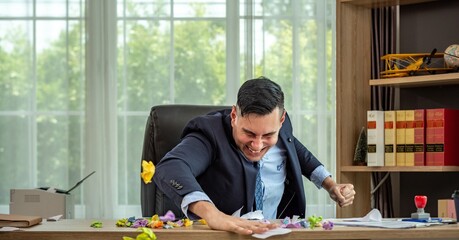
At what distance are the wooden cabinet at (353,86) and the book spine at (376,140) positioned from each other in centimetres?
5

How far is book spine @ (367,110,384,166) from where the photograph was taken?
15.3 ft

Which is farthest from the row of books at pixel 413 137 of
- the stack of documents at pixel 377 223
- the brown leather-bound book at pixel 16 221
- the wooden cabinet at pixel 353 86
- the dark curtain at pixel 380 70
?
the brown leather-bound book at pixel 16 221

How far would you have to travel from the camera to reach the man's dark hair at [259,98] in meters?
2.98

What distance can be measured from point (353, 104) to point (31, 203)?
1789 millimetres

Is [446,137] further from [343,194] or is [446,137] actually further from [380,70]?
[343,194]

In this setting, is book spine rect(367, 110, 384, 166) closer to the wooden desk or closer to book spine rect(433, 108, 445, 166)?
book spine rect(433, 108, 445, 166)

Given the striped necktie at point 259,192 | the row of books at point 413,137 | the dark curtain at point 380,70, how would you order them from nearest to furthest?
the striped necktie at point 259,192 → the row of books at point 413,137 → the dark curtain at point 380,70

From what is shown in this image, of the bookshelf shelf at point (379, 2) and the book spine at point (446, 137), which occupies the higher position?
the bookshelf shelf at point (379, 2)

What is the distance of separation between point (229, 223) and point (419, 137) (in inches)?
89.3

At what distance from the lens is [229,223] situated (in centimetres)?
248

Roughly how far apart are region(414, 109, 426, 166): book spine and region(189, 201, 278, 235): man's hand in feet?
7.02

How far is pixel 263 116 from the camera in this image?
298 centimetres

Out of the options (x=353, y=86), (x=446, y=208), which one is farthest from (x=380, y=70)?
(x=446, y=208)

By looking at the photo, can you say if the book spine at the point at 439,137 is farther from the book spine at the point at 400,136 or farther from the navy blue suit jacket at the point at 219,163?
the navy blue suit jacket at the point at 219,163
